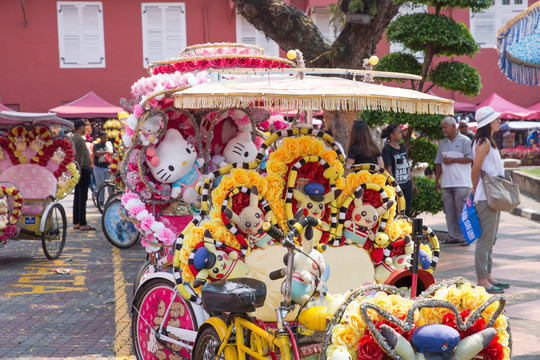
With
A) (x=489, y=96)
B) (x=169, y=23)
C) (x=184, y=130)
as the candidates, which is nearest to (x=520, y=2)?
(x=489, y=96)

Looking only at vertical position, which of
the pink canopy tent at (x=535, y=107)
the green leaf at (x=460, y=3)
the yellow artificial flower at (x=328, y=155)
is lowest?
the pink canopy tent at (x=535, y=107)

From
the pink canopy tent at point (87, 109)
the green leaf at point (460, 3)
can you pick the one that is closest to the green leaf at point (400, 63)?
the green leaf at point (460, 3)

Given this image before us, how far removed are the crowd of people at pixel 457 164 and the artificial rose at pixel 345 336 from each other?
4350 mm

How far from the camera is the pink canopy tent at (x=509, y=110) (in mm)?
24892

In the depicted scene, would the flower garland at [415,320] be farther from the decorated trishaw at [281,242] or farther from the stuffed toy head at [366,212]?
the stuffed toy head at [366,212]

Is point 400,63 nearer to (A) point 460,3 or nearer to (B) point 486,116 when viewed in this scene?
(A) point 460,3

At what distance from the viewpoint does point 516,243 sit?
1073 cm

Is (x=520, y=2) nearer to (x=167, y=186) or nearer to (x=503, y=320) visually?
(x=167, y=186)

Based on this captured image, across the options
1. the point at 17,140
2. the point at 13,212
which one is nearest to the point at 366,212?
the point at 13,212

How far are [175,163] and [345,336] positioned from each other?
138 inches

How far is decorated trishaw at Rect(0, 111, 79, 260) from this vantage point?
385 inches

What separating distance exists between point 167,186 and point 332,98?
2.54 meters

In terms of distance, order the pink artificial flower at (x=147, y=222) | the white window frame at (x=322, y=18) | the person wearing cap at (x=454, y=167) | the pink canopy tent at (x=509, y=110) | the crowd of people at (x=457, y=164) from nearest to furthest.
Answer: the pink artificial flower at (x=147, y=222) < the crowd of people at (x=457, y=164) < the person wearing cap at (x=454, y=167) < the pink canopy tent at (x=509, y=110) < the white window frame at (x=322, y=18)

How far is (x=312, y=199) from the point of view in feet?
16.7
